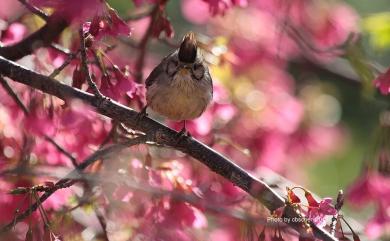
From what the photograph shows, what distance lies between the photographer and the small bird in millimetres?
2699

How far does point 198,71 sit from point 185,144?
66cm

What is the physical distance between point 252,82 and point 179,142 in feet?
6.47

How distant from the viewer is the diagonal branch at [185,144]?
6.75 feet

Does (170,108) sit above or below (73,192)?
above

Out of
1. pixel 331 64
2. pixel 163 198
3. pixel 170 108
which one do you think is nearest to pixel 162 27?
pixel 170 108

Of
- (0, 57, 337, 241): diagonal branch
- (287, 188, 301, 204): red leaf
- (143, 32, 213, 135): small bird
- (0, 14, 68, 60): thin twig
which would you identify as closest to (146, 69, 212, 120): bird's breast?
(143, 32, 213, 135): small bird

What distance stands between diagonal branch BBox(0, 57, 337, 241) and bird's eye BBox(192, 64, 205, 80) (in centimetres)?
61

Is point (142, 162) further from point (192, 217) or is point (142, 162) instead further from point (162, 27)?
point (162, 27)

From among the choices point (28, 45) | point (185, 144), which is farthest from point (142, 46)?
point (185, 144)

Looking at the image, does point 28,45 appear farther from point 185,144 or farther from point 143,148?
point 185,144

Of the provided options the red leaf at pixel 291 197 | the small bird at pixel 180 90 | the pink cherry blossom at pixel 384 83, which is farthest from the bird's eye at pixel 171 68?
the red leaf at pixel 291 197

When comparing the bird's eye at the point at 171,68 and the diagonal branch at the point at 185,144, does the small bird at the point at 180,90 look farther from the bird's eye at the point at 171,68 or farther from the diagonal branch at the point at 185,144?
the diagonal branch at the point at 185,144

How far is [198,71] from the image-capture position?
2.74m

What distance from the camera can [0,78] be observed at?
7.52 feet
